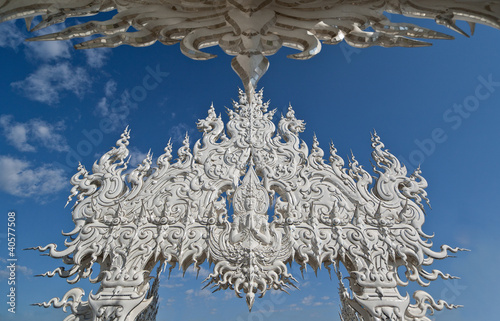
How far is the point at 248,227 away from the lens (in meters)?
5.55

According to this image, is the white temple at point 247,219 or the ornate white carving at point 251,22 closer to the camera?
the ornate white carving at point 251,22

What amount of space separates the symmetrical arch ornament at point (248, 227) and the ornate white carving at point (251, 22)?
355 centimetres

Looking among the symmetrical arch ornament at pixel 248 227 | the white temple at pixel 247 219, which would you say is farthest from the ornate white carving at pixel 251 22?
the symmetrical arch ornament at pixel 248 227

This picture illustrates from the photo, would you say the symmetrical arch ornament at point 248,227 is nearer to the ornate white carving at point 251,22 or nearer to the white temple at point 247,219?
the white temple at point 247,219

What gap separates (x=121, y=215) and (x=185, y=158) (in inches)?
75.9

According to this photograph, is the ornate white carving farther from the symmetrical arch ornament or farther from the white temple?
the symmetrical arch ornament

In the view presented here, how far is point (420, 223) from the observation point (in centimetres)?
567

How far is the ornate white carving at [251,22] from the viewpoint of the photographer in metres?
2.22

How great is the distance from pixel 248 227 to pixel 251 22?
3977 mm

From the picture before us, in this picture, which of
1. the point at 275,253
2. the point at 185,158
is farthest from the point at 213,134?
the point at 275,253

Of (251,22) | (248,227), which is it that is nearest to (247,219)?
(248,227)

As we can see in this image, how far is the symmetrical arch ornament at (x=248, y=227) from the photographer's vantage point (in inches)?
199

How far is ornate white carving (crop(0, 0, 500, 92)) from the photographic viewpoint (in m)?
2.22

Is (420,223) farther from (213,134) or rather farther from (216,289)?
(213,134)
